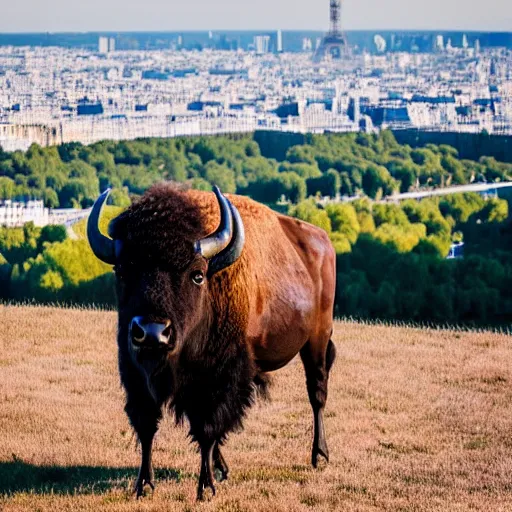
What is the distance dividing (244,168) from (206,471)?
67918 millimetres

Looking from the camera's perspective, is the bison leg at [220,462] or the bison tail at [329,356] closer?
the bison leg at [220,462]

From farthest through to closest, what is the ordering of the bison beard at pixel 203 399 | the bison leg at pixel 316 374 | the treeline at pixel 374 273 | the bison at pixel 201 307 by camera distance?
the treeline at pixel 374 273, the bison leg at pixel 316 374, the bison beard at pixel 203 399, the bison at pixel 201 307

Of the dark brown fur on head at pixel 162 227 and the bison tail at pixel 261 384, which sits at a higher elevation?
the dark brown fur on head at pixel 162 227

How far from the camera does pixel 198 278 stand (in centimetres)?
422

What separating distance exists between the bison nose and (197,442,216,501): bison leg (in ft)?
1.94

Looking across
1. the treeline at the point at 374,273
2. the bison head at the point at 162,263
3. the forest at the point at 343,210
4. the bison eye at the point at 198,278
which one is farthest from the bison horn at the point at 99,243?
the treeline at the point at 374,273

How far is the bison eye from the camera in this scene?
166 inches

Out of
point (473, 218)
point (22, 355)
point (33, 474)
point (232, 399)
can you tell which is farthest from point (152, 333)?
point (473, 218)

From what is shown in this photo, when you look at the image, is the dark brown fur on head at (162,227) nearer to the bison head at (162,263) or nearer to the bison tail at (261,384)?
the bison head at (162,263)

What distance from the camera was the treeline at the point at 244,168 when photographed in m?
59.1

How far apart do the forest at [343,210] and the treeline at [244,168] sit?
10 centimetres

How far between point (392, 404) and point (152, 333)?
258 centimetres

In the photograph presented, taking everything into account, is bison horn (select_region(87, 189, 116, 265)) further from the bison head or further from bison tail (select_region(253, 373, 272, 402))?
bison tail (select_region(253, 373, 272, 402))

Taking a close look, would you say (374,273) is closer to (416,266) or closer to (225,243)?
(416,266)
